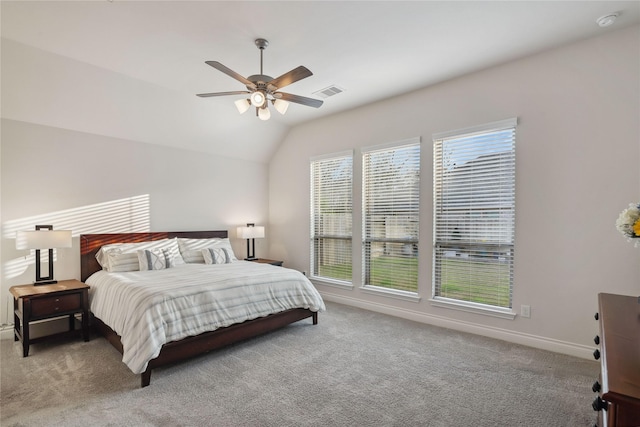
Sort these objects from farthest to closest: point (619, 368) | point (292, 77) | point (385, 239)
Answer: point (385, 239), point (292, 77), point (619, 368)

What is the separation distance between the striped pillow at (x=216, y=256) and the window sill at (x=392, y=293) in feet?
6.85

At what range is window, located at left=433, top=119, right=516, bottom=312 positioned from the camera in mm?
3570

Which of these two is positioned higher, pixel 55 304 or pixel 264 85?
pixel 264 85

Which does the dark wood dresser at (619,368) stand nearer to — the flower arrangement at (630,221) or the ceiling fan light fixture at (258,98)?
the flower arrangement at (630,221)

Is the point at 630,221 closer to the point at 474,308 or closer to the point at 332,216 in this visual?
the point at 474,308

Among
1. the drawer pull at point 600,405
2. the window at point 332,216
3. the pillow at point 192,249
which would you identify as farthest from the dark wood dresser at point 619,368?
the pillow at point 192,249

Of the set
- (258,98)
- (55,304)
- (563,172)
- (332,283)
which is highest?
(258,98)

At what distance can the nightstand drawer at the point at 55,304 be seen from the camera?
317 cm

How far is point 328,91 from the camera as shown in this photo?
4.24 m

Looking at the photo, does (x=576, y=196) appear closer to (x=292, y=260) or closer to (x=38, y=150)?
(x=292, y=260)

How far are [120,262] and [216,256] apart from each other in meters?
1.20

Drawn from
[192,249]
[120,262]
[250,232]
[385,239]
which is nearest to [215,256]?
[192,249]

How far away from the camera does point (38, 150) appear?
12.5 feet

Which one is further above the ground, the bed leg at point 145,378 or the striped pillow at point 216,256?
the striped pillow at point 216,256
